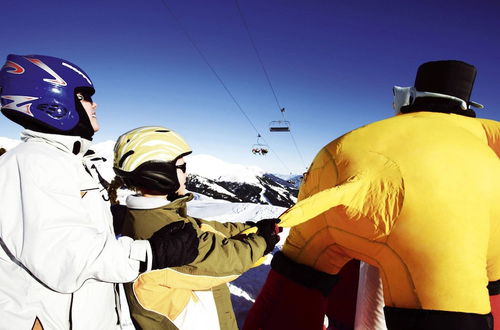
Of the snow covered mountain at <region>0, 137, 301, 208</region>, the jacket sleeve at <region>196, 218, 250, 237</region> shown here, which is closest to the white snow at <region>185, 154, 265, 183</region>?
the snow covered mountain at <region>0, 137, 301, 208</region>

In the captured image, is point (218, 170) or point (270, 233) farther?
point (218, 170)

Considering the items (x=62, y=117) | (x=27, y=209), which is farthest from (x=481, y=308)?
(x=62, y=117)

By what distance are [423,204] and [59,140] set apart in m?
2.35

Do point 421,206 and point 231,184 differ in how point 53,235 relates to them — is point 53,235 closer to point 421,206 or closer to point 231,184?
point 421,206

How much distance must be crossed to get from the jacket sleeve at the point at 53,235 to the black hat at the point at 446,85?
259cm

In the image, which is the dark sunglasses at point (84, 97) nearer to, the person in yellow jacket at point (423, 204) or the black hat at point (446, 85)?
the person in yellow jacket at point (423, 204)

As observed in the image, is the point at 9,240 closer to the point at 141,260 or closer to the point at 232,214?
the point at 141,260

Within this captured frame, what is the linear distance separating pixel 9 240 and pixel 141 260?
593mm

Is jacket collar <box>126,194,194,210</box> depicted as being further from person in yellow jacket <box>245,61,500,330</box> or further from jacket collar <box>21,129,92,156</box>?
person in yellow jacket <box>245,61,500,330</box>

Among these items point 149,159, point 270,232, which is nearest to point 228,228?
point 270,232

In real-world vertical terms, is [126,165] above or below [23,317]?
above

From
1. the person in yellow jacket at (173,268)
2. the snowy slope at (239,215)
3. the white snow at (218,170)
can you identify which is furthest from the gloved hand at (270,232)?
the white snow at (218,170)

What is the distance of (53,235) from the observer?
3.90 ft

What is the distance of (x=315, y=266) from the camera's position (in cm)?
246
